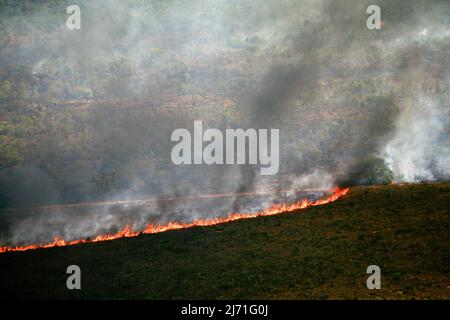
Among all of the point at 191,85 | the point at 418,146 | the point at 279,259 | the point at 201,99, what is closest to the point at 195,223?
the point at 279,259

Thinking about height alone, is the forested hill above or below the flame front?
above

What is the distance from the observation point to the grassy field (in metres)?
24.3

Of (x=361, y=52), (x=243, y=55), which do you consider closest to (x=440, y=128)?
(x=361, y=52)

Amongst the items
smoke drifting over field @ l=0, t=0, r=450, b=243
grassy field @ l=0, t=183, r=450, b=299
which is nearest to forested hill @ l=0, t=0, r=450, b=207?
smoke drifting over field @ l=0, t=0, r=450, b=243

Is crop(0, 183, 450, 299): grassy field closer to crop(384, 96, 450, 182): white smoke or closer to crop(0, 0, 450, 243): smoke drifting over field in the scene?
crop(0, 0, 450, 243): smoke drifting over field

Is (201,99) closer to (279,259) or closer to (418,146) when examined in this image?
(418,146)

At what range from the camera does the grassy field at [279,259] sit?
2427 centimetres

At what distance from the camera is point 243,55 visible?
7250 centimetres

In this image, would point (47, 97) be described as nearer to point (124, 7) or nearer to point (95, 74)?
point (95, 74)

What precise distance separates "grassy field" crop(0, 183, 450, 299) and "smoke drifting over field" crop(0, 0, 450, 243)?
5.90m

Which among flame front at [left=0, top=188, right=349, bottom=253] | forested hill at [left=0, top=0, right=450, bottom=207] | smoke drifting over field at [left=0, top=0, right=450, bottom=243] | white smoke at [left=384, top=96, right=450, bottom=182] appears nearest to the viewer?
flame front at [left=0, top=188, right=349, bottom=253]

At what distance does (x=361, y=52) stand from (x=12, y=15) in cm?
5051

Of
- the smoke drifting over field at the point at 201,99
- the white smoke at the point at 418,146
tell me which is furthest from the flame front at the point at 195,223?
the white smoke at the point at 418,146

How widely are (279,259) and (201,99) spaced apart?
3820cm
